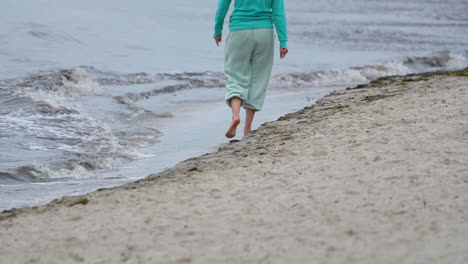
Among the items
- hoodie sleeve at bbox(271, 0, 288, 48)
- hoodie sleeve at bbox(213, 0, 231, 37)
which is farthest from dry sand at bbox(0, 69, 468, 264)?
hoodie sleeve at bbox(213, 0, 231, 37)

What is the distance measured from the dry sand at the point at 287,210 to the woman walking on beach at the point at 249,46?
91 centimetres

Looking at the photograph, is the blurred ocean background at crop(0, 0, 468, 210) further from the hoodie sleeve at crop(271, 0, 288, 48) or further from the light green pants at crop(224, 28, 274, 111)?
the hoodie sleeve at crop(271, 0, 288, 48)

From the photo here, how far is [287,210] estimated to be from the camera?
3717 mm

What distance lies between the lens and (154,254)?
3.20 meters

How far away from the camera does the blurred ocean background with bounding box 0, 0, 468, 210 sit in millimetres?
6527

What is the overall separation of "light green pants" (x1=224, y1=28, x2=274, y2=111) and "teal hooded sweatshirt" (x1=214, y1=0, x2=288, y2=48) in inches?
2.3

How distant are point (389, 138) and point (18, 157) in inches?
143

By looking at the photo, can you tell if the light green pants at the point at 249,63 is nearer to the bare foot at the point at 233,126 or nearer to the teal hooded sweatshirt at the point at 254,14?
the teal hooded sweatshirt at the point at 254,14

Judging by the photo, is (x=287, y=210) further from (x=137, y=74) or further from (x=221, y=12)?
(x=137, y=74)

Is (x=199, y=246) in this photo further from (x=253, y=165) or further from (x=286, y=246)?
(x=253, y=165)

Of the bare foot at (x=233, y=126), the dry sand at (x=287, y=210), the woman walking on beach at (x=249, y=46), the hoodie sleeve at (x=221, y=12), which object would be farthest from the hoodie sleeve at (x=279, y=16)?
the dry sand at (x=287, y=210)

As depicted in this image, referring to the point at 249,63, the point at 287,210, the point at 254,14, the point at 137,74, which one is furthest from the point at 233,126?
the point at 137,74

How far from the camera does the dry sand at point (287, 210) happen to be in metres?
3.18

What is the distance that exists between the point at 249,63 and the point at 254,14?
52 cm
